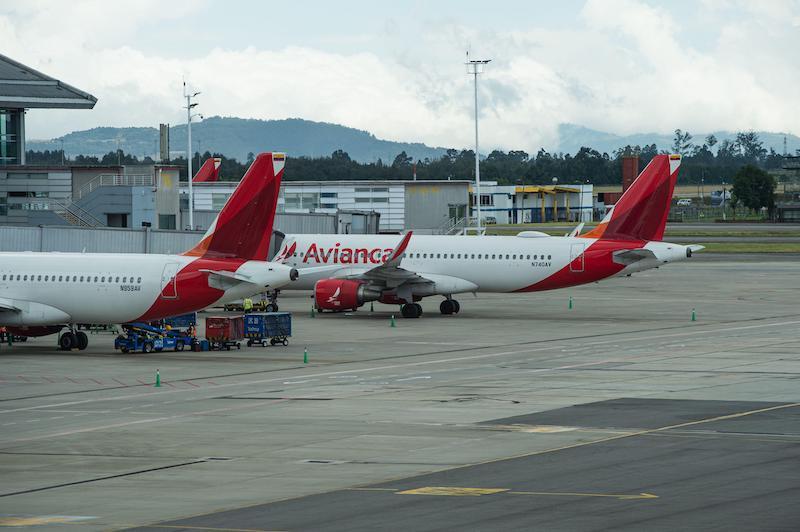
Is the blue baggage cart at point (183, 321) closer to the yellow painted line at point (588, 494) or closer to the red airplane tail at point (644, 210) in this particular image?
the red airplane tail at point (644, 210)

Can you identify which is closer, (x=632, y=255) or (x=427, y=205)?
(x=632, y=255)

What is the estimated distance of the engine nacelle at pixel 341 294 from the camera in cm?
6184

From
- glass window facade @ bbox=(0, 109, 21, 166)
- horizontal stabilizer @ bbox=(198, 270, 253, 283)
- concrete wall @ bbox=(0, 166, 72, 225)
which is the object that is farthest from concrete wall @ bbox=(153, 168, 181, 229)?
horizontal stabilizer @ bbox=(198, 270, 253, 283)

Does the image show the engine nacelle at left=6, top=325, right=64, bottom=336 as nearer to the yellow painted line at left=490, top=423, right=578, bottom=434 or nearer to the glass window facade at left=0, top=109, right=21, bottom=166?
the yellow painted line at left=490, top=423, right=578, bottom=434

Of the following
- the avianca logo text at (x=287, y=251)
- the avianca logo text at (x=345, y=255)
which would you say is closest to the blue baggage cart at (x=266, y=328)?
the avianca logo text at (x=345, y=255)

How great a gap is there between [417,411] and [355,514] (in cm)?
1249

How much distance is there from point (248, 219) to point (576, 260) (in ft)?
69.0

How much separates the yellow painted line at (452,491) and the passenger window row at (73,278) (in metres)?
27.5

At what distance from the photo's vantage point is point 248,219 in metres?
49.3

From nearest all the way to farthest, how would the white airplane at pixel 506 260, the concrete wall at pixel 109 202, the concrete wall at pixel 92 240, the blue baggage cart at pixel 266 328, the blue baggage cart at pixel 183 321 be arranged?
the blue baggage cart at pixel 266 328, the blue baggage cart at pixel 183 321, the white airplane at pixel 506 260, the concrete wall at pixel 92 240, the concrete wall at pixel 109 202

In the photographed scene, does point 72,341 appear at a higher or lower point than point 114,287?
lower

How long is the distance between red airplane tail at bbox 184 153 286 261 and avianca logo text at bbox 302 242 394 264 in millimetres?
17507

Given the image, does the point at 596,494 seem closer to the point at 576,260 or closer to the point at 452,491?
the point at 452,491

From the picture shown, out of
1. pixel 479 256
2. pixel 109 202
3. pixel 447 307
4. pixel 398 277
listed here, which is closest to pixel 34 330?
pixel 398 277
